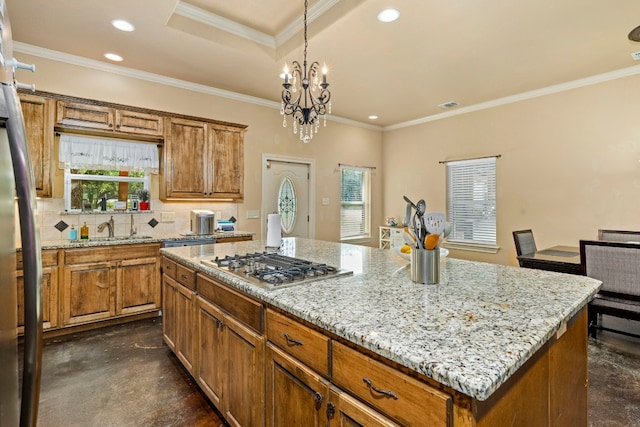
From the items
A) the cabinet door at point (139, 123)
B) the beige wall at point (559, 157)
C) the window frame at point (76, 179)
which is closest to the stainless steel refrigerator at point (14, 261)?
the cabinet door at point (139, 123)

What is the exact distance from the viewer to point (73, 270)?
312 cm

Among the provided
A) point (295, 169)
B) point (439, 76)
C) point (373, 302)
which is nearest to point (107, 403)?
point (373, 302)

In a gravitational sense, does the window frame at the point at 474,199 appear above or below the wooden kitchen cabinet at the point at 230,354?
above

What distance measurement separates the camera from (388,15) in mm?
2688

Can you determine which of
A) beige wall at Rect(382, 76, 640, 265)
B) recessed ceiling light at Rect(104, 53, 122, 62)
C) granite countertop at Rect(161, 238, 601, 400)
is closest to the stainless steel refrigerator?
granite countertop at Rect(161, 238, 601, 400)

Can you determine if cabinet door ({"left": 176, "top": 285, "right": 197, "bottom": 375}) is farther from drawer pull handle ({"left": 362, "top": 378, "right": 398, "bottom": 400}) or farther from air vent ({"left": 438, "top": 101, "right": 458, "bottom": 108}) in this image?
air vent ({"left": 438, "top": 101, "right": 458, "bottom": 108})

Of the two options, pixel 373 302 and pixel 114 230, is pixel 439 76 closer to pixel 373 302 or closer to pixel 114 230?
pixel 373 302

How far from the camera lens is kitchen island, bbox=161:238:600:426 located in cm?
78

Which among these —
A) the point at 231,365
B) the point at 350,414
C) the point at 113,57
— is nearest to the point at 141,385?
the point at 231,365

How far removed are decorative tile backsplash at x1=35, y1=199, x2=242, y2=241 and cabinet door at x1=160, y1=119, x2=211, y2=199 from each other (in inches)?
14.5

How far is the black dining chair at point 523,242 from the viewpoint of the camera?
3.47 meters

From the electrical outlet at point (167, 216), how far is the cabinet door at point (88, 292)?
921mm

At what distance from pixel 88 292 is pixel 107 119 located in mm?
1818

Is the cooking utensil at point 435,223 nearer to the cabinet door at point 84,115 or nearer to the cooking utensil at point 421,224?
the cooking utensil at point 421,224
